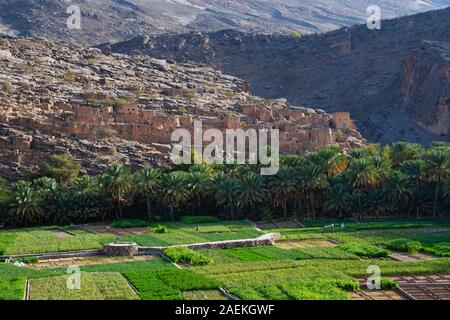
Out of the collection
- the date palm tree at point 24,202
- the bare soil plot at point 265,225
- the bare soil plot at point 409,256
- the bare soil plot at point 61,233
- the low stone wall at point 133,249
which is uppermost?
the date palm tree at point 24,202

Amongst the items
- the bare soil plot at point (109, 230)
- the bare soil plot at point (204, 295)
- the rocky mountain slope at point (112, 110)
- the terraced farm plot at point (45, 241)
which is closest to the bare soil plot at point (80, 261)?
→ the terraced farm plot at point (45, 241)

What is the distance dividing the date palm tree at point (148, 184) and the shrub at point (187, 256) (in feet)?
43.2

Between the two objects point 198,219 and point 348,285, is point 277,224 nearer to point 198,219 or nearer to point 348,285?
point 198,219

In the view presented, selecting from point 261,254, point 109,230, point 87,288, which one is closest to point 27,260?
point 87,288

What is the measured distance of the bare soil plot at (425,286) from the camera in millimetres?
25944

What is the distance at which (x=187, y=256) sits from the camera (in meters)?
33.5

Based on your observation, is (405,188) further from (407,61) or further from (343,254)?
(407,61)

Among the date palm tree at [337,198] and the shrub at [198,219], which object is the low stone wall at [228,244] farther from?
the date palm tree at [337,198]

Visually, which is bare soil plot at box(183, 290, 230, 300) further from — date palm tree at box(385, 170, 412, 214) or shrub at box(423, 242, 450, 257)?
date palm tree at box(385, 170, 412, 214)

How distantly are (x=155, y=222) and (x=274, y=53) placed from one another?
77.6 meters

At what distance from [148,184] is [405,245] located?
18816 mm

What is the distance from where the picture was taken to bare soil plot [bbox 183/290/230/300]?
2508 cm
